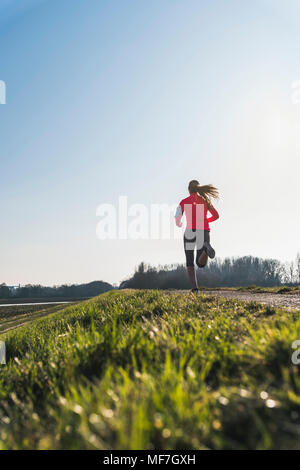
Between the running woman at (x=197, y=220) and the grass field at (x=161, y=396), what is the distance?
540 centimetres

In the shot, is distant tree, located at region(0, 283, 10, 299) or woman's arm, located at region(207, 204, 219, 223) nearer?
woman's arm, located at region(207, 204, 219, 223)

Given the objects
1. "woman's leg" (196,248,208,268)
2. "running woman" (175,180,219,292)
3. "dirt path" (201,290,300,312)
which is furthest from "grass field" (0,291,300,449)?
"running woman" (175,180,219,292)

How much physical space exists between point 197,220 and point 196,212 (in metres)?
0.25

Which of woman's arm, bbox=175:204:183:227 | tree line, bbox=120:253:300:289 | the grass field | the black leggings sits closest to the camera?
the grass field

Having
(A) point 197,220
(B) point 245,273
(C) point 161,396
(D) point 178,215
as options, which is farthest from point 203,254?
(B) point 245,273

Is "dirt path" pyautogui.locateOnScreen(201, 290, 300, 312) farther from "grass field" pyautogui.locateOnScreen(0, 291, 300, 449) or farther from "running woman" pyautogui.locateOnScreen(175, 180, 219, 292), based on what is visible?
"grass field" pyautogui.locateOnScreen(0, 291, 300, 449)

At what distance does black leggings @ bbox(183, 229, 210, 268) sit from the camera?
8.16 meters

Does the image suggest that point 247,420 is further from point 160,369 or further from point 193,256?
point 193,256

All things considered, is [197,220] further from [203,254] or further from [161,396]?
[161,396]

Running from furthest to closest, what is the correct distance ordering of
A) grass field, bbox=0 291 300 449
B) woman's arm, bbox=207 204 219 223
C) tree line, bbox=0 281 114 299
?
tree line, bbox=0 281 114 299 < woman's arm, bbox=207 204 219 223 < grass field, bbox=0 291 300 449

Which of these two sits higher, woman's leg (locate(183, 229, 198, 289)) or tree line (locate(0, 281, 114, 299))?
woman's leg (locate(183, 229, 198, 289))

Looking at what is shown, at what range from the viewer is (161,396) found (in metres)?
1.60
